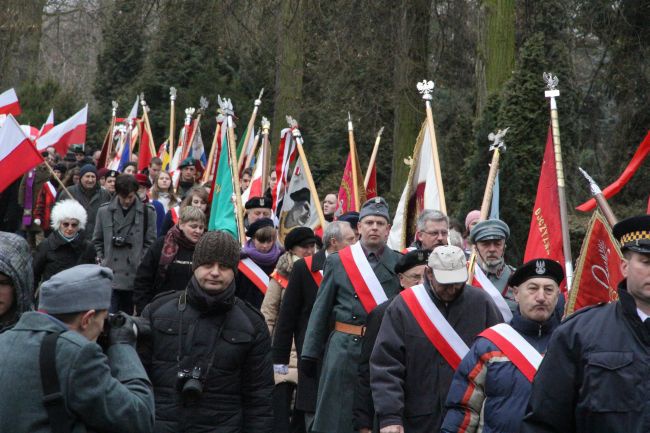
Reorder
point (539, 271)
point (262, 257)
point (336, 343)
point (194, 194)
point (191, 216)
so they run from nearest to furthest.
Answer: point (539, 271), point (336, 343), point (191, 216), point (262, 257), point (194, 194)

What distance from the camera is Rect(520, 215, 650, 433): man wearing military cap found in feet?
14.1

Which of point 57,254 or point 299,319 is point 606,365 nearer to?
point 299,319

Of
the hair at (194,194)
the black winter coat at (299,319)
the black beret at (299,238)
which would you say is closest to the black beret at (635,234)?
the black winter coat at (299,319)

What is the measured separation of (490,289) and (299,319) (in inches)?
52.5

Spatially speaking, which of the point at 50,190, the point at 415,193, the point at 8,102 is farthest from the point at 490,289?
the point at 50,190

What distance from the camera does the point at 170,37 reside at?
28125 millimetres

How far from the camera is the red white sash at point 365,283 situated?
765cm

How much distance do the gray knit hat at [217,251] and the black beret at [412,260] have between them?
1.39 metres

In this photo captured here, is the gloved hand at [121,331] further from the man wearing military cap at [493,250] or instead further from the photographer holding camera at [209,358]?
the man wearing military cap at [493,250]

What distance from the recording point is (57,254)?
11.0 metres

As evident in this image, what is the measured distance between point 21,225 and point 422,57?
20.9ft

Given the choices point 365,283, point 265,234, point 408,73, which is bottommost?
point 365,283

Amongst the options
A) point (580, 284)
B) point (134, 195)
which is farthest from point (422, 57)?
point (580, 284)

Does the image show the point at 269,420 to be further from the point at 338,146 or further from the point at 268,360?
the point at 338,146
